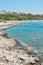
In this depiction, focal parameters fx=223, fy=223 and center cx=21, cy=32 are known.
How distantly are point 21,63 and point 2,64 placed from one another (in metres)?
2.26

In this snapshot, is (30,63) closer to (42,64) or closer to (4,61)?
(42,64)

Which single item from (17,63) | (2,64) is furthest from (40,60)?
(2,64)

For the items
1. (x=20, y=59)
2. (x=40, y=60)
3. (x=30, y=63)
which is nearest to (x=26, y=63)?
(x=30, y=63)

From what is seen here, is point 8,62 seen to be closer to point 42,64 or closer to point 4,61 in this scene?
point 4,61

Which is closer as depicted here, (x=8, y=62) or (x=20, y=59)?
(x=8, y=62)

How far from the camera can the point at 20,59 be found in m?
20.7

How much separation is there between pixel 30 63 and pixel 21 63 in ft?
2.54

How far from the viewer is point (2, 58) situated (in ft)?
65.2

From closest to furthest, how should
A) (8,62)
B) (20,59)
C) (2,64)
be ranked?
(2,64), (8,62), (20,59)

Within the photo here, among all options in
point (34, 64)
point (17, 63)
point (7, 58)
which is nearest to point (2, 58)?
point (7, 58)

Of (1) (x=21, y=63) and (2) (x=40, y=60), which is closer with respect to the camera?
(1) (x=21, y=63)

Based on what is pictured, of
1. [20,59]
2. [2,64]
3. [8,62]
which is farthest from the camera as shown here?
Result: [20,59]

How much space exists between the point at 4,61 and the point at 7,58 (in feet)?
3.23

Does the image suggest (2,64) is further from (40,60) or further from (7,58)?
(40,60)
